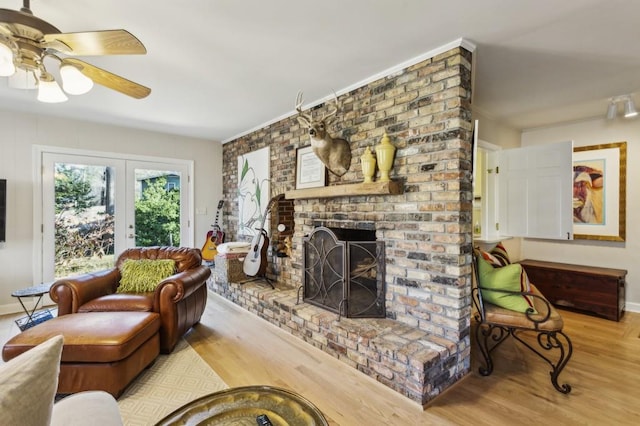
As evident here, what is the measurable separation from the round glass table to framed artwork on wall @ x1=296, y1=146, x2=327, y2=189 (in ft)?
7.38

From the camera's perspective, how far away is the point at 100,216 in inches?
164

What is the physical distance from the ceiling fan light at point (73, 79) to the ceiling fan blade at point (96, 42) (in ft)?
0.30

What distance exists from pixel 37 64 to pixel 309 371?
101 inches

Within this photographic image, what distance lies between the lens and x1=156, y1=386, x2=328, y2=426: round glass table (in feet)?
3.67

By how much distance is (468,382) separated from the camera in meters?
2.15

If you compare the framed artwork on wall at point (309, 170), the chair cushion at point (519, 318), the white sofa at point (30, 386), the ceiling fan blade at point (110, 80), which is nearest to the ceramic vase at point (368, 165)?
the framed artwork on wall at point (309, 170)

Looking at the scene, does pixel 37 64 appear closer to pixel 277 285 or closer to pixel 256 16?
pixel 256 16

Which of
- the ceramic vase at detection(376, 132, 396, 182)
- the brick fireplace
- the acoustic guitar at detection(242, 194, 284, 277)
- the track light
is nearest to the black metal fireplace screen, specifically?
the brick fireplace

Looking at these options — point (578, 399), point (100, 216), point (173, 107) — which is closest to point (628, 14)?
point (578, 399)

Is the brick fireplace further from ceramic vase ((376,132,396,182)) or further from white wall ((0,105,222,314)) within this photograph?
white wall ((0,105,222,314))

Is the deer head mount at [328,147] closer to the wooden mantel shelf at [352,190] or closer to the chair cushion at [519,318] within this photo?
the wooden mantel shelf at [352,190]

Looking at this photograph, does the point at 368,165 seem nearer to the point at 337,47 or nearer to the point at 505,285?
the point at 337,47

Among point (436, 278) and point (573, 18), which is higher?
point (573, 18)

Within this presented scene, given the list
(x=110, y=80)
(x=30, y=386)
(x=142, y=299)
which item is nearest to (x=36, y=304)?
(x=142, y=299)
